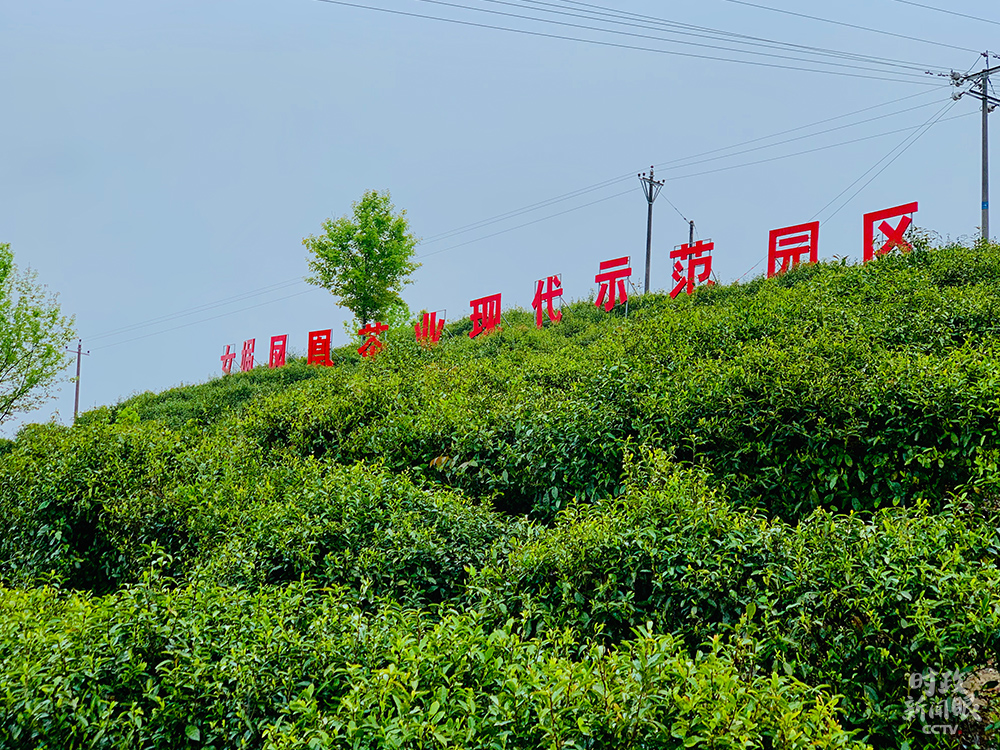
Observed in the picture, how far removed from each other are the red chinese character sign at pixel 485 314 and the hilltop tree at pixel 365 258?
265 inches

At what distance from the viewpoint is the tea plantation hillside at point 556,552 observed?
271 cm

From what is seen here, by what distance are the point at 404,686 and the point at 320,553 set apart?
204cm

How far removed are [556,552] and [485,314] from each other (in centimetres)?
1362

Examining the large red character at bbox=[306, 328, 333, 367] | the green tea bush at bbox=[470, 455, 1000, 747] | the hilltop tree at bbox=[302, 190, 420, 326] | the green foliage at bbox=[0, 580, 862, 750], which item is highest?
the hilltop tree at bbox=[302, 190, 420, 326]

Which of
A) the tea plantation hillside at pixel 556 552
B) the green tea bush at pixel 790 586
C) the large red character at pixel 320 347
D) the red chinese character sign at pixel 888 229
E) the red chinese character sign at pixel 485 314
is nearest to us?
the tea plantation hillside at pixel 556 552

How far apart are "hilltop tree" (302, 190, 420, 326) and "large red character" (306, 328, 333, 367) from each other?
3.15 meters

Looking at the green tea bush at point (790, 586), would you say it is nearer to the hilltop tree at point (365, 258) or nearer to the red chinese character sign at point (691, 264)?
the red chinese character sign at point (691, 264)

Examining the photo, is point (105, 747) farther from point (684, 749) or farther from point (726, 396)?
point (726, 396)

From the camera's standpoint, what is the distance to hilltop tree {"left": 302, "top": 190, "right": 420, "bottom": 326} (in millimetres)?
23219

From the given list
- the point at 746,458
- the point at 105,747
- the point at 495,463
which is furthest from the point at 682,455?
the point at 105,747

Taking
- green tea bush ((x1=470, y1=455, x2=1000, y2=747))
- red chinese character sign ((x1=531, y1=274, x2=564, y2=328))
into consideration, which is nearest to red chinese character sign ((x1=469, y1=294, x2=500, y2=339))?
red chinese character sign ((x1=531, y1=274, x2=564, y2=328))

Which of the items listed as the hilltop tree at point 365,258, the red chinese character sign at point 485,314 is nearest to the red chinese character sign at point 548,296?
the red chinese character sign at point 485,314

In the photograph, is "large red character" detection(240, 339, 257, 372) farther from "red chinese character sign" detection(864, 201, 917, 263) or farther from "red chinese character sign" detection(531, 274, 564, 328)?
"red chinese character sign" detection(864, 201, 917, 263)

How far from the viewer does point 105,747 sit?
117 inches
